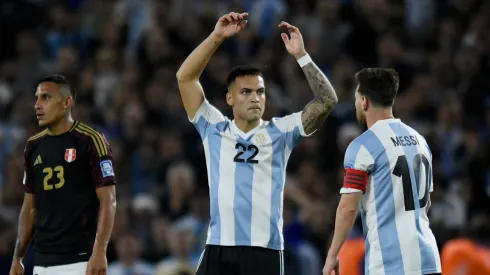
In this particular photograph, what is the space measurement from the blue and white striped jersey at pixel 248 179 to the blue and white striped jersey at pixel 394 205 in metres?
0.71

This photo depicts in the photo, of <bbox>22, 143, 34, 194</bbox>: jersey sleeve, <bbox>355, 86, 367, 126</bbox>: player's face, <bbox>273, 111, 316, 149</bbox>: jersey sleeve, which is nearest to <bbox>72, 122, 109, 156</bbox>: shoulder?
<bbox>22, 143, 34, 194</bbox>: jersey sleeve

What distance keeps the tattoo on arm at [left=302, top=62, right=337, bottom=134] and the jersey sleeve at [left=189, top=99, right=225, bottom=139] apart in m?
0.61

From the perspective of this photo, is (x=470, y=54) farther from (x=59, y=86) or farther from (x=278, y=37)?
(x=59, y=86)

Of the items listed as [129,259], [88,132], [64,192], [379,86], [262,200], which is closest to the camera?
[379,86]

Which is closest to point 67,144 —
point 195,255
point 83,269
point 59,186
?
point 59,186

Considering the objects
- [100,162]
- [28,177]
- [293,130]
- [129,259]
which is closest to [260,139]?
[293,130]

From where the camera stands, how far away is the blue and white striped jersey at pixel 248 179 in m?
6.99

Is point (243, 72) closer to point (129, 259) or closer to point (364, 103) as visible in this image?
point (364, 103)

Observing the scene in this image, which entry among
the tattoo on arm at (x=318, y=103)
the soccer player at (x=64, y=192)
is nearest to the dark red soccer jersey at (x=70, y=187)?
the soccer player at (x=64, y=192)

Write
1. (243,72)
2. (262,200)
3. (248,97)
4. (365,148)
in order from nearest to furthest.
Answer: (365,148)
(262,200)
(248,97)
(243,72)

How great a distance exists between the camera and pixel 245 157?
7137 mm

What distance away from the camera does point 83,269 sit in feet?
24.6

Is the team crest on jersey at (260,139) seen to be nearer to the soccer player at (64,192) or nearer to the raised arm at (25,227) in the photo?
the soccer player at (64,192)

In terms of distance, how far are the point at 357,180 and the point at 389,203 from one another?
0.79 feet
